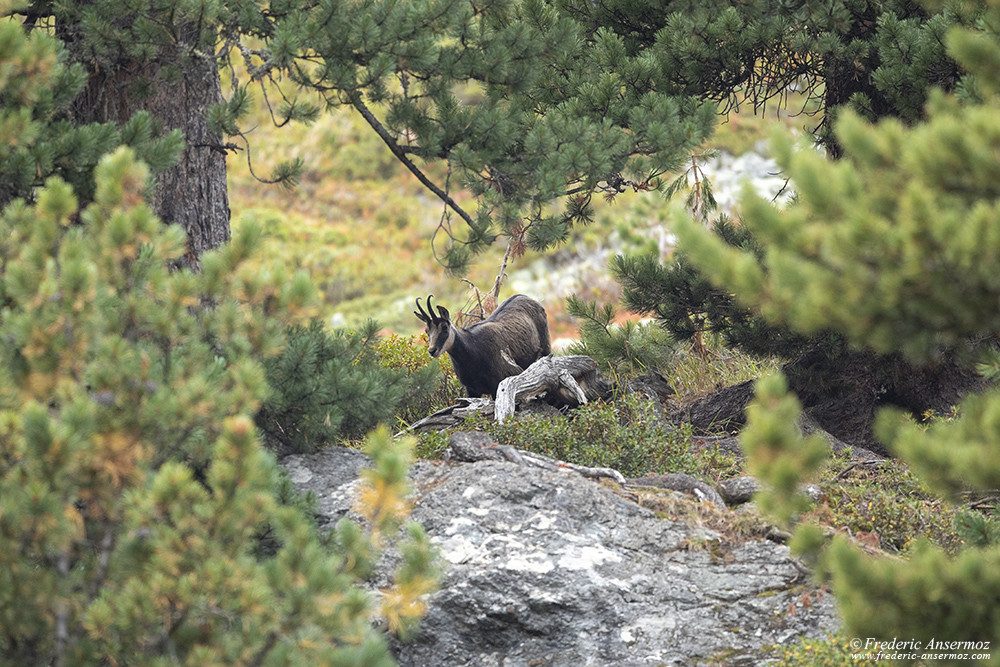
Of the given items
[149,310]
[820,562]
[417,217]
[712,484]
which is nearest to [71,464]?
[149,310]

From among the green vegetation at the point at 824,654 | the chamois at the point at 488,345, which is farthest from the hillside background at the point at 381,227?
the green vegetation at the point at 824,654

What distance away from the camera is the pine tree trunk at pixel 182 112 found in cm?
579

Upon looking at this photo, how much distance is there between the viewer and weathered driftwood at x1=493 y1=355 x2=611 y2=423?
7.63 m

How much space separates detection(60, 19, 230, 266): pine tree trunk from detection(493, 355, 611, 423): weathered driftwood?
253 centimetres

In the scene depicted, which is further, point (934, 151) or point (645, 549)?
point (645, 549)

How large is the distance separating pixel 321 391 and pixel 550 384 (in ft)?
8.97

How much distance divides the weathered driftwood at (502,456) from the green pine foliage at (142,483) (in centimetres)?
290

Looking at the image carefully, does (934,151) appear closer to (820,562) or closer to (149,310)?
(820,562)

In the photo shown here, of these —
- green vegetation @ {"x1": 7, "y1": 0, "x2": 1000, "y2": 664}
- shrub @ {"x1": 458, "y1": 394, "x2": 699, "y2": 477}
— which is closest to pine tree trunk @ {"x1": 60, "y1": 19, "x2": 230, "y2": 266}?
green vegetation @ {"x1": 7, "y1": 0, "x2": 1000, "y2": 664}

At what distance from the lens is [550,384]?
25.8 feet

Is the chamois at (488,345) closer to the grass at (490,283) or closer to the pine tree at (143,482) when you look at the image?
the grass at (490,283)

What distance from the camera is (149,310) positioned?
10.8 ft

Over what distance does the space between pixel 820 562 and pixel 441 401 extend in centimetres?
614

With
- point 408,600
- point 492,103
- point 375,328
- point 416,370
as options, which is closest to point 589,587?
point 408,600
